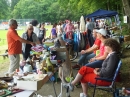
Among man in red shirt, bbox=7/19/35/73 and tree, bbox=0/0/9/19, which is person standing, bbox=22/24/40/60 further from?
tree, bbox=0/0/9/19

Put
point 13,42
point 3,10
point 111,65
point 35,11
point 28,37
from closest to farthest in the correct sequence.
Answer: point 111,65, point 13,42, point 28,37, point 3,10, point 35,11

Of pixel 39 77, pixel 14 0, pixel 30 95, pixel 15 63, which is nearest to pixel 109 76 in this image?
pixel 39 77

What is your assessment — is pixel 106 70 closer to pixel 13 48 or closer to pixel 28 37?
pixel 13 48

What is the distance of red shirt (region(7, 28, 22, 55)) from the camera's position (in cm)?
454

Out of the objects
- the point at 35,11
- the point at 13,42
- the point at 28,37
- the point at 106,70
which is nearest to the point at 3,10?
the point at 35,11

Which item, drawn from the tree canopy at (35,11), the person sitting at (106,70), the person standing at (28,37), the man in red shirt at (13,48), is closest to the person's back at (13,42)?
the man in red shirt at (13,48)

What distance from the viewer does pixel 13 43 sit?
15.5ft

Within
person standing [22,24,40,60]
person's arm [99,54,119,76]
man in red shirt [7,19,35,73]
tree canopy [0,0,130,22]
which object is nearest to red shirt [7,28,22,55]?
man in red shirt [7,19,35,73]

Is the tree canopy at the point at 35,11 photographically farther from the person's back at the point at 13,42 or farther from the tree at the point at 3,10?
the person's back at the point at 13,42

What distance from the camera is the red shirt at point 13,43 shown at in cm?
454

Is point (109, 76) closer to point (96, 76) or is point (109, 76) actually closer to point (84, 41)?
point (96, 76)

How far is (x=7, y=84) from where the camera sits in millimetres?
2492

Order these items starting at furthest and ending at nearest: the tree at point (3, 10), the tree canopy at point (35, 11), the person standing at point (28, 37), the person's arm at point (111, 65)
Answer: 1. the tree canopy at point (35, 11)
2. the tree at point (3, 10)
3. the person standing at point (28, 37)
4. the person's arm at point (111, 65)

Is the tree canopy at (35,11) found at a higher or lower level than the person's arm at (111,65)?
higher
